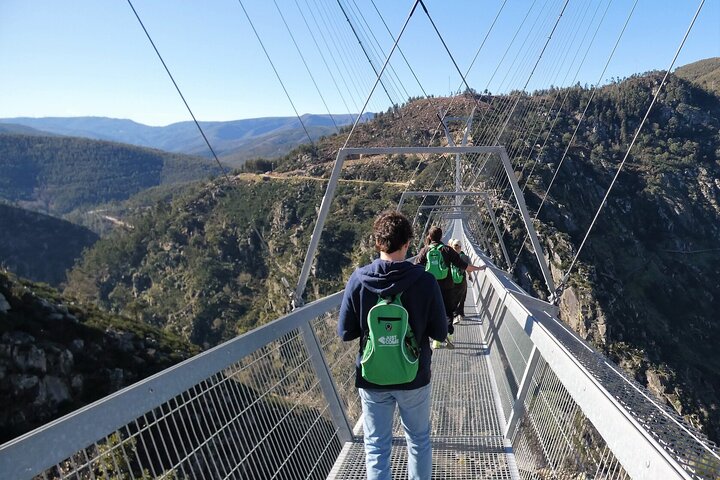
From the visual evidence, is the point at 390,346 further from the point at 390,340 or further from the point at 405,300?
the point at 405,300

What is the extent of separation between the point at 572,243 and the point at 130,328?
58620 mm

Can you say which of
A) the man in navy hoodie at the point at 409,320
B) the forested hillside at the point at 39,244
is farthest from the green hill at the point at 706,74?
the man in navy hoodie at the point at 409,320

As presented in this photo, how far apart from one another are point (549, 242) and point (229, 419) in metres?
73.5

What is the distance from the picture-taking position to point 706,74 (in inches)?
6919

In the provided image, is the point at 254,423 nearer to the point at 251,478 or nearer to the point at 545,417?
the point at 251,478

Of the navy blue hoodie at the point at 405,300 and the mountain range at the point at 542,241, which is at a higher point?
the navy blue hoodie at the point at 405,300

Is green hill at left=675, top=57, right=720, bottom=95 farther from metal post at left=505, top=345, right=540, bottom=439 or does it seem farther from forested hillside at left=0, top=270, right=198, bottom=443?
metal post at left=505, top=345, right=540, bottom=439

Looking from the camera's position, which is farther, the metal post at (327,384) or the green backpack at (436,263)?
the green backpack at (436,263)

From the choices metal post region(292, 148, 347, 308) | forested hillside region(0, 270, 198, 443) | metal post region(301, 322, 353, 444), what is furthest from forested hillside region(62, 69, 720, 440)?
metal post region(301, 322, 353, 444)

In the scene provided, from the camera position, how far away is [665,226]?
340 feet

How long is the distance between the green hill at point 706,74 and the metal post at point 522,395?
16910cm

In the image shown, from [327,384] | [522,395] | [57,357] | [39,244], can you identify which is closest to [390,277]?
[327,384]

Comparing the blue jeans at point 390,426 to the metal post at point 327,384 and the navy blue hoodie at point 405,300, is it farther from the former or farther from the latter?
the metal post at point 327,384

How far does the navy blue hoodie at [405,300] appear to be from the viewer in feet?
7.62
